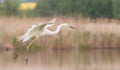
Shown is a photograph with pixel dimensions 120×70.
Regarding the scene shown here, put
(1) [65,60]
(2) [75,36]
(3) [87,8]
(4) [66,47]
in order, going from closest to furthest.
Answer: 1. (1) [65,60]
2. (4) [66,47]
3. (2) [75,36]
4. (3) [87,8]

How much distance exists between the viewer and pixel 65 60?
13.3 meters

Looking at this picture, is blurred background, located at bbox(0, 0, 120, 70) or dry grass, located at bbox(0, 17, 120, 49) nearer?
blurred background, located at bbox(0, 0, 120, 70)

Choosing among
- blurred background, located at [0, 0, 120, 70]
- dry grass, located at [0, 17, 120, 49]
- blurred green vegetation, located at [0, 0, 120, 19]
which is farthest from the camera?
blurred green vegetation, located at [0, 0, 120, 19]

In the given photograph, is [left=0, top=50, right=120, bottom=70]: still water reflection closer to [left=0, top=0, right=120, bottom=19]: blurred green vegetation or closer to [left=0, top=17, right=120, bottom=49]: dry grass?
[left=0, top=17, right=120, bottom=49]: dry grass

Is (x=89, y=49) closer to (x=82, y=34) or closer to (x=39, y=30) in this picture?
(x=82, y=34)

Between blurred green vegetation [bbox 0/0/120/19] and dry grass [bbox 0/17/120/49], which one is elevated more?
dry grass [bbox 0/17/120/49]

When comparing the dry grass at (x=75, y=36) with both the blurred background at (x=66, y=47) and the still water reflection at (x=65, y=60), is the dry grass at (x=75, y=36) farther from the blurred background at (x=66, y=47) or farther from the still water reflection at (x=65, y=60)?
the still water reflection at (x=65, y=60)

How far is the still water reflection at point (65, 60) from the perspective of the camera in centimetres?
1195

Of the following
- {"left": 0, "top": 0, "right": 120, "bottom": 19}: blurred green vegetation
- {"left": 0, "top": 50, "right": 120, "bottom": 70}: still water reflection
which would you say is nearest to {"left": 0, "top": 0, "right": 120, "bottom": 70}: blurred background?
{"left": 0, "top": 50, "right": 120, "bottom": 70}: still water reflection

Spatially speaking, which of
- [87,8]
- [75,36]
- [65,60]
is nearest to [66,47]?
[75,36]

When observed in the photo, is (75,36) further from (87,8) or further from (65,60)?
(87,8)

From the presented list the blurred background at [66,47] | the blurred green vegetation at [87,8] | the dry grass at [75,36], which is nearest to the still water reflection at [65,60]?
the blurred background at [66,47]

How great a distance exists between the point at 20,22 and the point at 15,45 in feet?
5.09

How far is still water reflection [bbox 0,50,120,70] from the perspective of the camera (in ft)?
39.2
